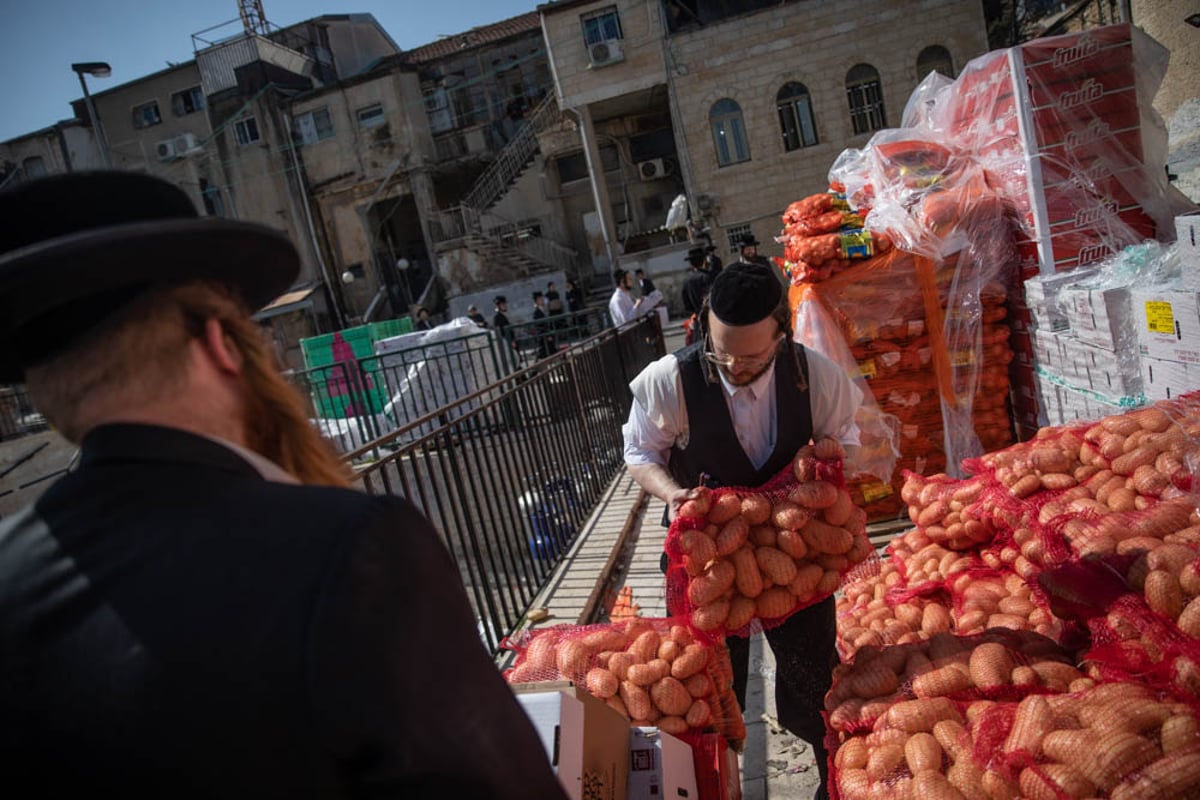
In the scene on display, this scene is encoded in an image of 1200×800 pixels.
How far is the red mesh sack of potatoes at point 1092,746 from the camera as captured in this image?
5.75 feet

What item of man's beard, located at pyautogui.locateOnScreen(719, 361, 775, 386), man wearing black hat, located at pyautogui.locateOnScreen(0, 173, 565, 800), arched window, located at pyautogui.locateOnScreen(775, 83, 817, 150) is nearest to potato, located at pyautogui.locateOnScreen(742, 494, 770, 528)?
man's beard, located at pyautogui.locateOnScreen(719, 361, 775, 386)

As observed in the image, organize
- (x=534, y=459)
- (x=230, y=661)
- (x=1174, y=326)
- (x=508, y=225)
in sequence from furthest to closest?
(x=508, y=225) → (x=534, y=459) → (x=1174, y=326) → (x=230, y=661)

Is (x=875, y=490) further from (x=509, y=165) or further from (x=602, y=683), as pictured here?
(x=509, y=165)

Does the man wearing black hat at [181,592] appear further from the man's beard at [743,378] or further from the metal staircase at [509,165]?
the metal staircase at [509,165]

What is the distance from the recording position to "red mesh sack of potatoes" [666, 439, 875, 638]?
2.54 m

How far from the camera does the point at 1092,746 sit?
1842 mm

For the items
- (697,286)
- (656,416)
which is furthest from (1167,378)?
(697,286)

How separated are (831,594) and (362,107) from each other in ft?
100

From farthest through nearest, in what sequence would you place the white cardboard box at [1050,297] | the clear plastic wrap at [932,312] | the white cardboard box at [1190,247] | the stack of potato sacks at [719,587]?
1. the clear plastic wrap at [932,312]
2. the white cardboard box at [1050,297]
3. the white cardboard box at [1190,247]
4. the stack of potato sacks at [719,587]

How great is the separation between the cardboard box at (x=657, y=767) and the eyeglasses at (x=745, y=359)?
1338mm

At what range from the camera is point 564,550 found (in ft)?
18.8

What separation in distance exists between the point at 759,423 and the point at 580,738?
1418 millimetres

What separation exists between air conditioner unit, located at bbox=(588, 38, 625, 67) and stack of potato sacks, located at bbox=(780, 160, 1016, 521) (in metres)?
19.2

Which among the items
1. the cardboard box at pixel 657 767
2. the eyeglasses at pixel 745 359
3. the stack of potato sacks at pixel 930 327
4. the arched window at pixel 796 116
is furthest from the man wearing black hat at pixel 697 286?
the arched window at pixel 796 116
